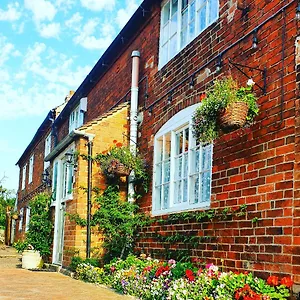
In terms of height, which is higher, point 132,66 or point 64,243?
point 132,66

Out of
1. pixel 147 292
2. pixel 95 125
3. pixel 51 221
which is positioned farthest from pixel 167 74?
pixel 51 221

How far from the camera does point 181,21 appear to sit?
9227mm

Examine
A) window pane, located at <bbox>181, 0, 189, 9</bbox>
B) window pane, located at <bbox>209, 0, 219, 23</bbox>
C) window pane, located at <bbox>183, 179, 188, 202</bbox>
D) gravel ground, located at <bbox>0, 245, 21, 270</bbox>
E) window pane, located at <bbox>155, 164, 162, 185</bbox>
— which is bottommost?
gravel ground, located at <bbox>0, 245, 21, 270</bbox>

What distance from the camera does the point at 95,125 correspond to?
1115 centimetres

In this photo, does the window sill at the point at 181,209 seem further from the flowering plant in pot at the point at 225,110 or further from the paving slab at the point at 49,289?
the paving slab at the point at 49,289

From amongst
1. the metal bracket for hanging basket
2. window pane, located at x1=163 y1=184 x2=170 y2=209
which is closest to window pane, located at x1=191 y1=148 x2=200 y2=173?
window pane, located at x1=163 y1=184 x2=170 y2=209

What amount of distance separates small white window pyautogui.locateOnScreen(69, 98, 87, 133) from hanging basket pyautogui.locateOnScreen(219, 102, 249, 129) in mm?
9748

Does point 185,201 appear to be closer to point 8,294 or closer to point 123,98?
point 8,294

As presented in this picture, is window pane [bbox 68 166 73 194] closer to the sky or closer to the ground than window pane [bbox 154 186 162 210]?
closer to the sky

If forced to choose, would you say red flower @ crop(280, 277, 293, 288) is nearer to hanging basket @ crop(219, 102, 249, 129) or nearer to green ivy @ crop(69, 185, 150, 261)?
hanging basket @ crop(219, 102, 249, 129)

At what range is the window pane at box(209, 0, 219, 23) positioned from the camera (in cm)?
789

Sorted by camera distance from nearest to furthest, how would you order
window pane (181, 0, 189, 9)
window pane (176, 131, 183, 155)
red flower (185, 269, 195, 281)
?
red flower (185, 269, 195, 281)
window pane (176, 131, 183, 155)
window pane (181, 0, 189, 9)

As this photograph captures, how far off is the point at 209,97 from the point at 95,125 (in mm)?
5110

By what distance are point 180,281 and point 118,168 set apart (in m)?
3.91
